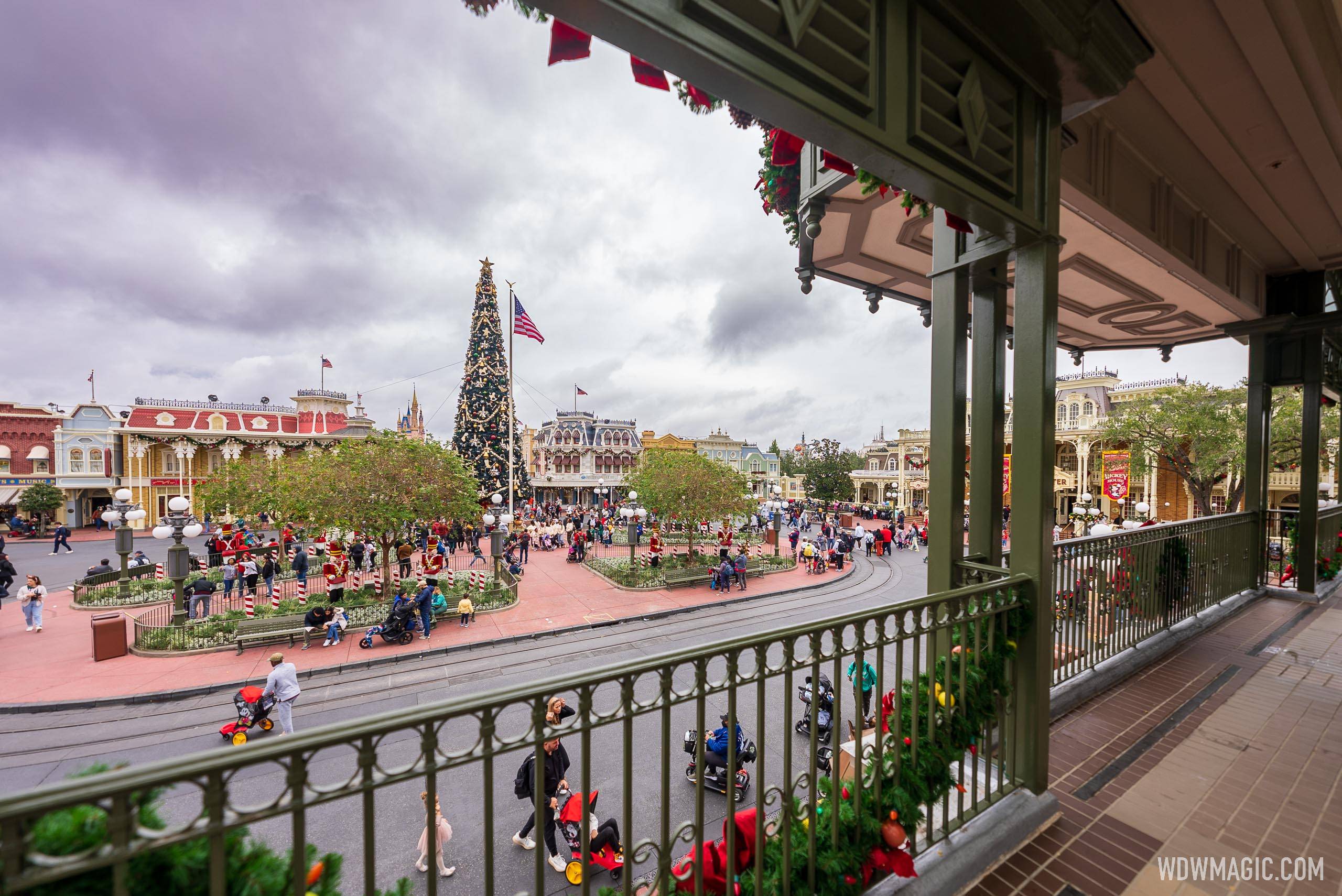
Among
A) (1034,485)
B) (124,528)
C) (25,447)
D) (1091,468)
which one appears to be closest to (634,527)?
(124,528)

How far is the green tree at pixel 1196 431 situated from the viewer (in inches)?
813

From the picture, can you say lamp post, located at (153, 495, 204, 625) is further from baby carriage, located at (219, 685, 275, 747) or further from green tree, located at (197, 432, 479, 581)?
baby carriage, located at (219, 685, 275, 747)

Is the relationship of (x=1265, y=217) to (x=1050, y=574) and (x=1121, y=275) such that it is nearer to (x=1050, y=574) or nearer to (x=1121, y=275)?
(x=1121, y=275)

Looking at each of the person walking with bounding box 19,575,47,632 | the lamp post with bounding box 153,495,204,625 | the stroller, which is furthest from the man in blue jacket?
the person walking with bounding box 19,575,47,632

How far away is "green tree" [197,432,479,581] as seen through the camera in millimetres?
13586

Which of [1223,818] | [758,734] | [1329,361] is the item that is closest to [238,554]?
[758,734]

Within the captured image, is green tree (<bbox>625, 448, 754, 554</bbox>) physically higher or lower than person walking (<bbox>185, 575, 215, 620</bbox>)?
higher

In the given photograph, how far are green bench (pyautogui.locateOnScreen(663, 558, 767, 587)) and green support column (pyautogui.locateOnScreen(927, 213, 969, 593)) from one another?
13.7 m

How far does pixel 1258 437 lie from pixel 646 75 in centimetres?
1025

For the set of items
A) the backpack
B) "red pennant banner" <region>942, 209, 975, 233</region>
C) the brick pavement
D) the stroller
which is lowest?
the stroller

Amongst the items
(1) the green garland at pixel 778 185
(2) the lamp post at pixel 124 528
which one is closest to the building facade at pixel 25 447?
A: (2) the lamp post at pixel 124 528

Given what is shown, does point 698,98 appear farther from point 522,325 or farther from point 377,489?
point 522,325

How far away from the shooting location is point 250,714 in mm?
6922

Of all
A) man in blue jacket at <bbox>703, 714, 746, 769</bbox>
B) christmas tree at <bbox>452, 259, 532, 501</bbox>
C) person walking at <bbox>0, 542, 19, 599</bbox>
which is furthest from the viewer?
christmas tree at <bbox>452, 259, 532, 501</bbox>
